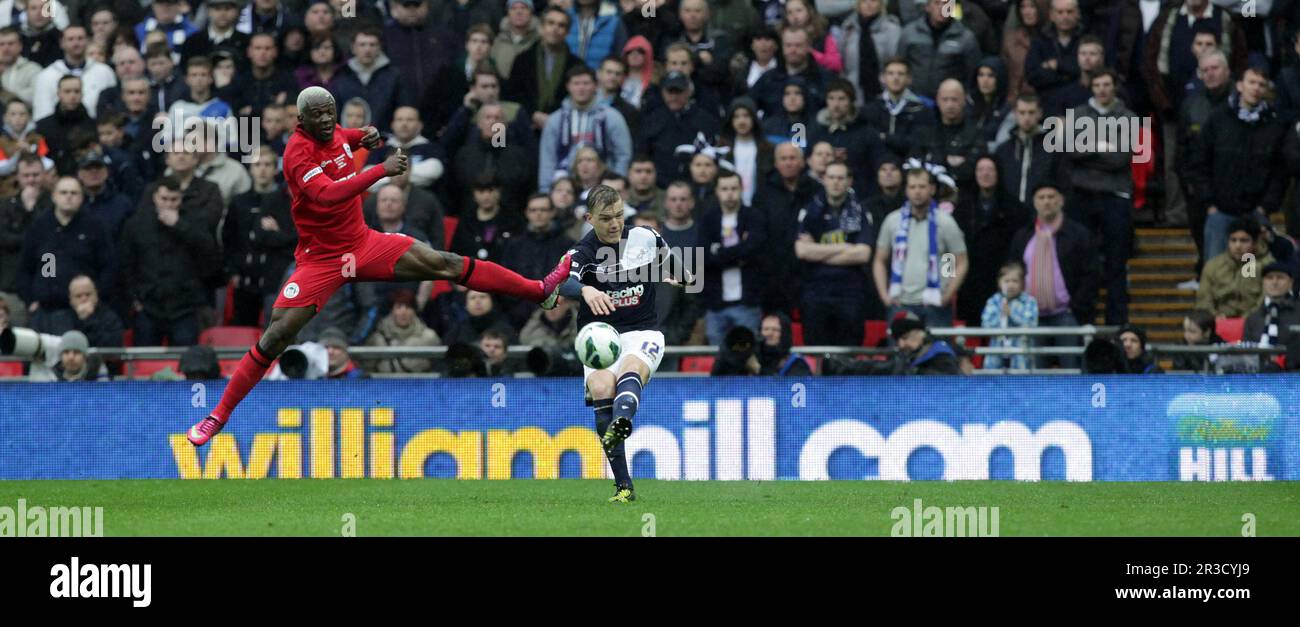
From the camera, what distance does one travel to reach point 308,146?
1464 centimetres

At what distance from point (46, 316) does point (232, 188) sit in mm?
2460

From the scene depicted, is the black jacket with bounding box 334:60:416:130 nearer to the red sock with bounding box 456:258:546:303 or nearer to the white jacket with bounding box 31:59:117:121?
the white jacket with bounding box 31:59:117:121

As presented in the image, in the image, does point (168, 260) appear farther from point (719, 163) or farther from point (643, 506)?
point (643, 506)

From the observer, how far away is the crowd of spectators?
19.4m

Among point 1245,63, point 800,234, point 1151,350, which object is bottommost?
point 1151,350

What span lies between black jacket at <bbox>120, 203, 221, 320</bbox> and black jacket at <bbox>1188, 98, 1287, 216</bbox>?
10.3 metres

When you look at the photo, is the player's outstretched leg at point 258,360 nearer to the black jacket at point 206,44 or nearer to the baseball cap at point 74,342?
the baseball cap at point 74,342

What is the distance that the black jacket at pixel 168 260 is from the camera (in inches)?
808

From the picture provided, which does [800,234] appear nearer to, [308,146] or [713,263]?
[713,263]

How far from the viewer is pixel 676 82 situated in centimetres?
2064

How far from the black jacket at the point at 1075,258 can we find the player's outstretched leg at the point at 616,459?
6.57 meters

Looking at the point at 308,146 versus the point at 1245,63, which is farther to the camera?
the point at 1245,63

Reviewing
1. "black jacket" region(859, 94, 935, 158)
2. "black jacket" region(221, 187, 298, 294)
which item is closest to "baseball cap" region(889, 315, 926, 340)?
"black jacket" region(859, 94, 935, 158)

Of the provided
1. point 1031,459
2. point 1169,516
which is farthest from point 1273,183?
point 1169,516
